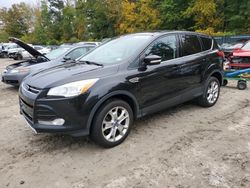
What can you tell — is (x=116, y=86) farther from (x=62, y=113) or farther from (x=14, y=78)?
(x=14, y=78)

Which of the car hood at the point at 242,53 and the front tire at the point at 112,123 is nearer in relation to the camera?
the front tire at the point at 112,123

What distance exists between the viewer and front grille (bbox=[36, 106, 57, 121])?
3.26 metres

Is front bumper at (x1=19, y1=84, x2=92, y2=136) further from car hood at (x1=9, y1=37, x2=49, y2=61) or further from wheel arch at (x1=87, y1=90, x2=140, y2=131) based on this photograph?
car hood at (x1=9, y1=37, x2=49, y2=61)

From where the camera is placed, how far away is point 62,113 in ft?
10.6

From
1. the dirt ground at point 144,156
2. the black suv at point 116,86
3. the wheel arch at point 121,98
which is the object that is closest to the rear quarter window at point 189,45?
the black suv at point 116,86

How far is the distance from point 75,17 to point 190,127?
46.8 meters

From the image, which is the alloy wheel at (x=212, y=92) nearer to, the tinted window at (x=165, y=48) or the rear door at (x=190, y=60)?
the rear door at (x=190, y=60)

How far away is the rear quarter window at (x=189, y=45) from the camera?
4793 mm

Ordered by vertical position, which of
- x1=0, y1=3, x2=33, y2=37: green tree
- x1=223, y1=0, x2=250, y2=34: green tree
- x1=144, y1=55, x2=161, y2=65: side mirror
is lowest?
x1=144, y1=55, x2=161, y2=65: side mirror

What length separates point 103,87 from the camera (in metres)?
3.43

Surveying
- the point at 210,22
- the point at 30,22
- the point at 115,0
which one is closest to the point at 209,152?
the point at 210,22

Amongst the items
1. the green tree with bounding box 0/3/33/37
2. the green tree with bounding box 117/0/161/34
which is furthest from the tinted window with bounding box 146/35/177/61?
the green tree with bounding box 0/3/33/37

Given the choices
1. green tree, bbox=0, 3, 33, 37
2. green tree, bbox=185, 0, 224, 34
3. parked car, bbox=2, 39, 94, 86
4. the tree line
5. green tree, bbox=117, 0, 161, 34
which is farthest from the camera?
green tree, bbox=0, 3, 33, 37

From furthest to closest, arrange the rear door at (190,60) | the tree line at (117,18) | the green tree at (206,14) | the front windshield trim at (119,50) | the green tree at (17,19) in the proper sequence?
the green tree at (17,19) < the tree line at (117,18) < the green tree at (206,14) < the rear door at (190,60) < the front windshield trim at (119,50)
